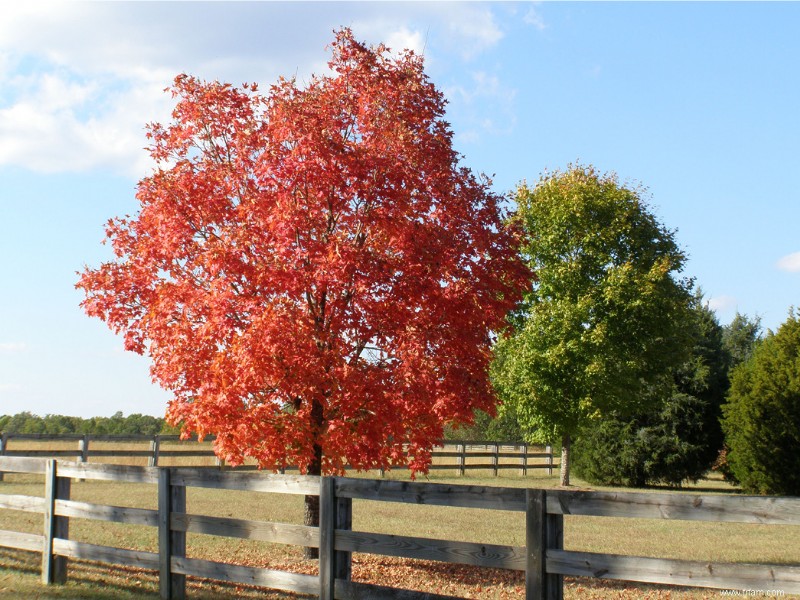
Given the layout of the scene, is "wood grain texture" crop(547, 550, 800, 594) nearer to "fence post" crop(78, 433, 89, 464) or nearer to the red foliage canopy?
the red foliage canopy

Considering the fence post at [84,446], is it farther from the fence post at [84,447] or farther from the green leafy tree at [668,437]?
the green leafy tree at [668,437]

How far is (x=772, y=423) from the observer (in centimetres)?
2950

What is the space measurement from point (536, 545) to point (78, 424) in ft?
228

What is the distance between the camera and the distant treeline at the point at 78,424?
6631 cm

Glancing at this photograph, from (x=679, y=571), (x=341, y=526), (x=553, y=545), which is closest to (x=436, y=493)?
(x=553, y=545)

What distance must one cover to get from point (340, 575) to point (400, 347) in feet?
15.2

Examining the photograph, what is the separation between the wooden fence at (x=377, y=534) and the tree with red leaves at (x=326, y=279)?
204 centimetres

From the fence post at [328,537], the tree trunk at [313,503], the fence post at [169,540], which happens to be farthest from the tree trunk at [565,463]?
the fence post at [328,537]

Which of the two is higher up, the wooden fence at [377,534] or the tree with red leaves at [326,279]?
the tree with red leaves at [326,279]

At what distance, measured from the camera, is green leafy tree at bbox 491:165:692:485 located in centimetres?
3312

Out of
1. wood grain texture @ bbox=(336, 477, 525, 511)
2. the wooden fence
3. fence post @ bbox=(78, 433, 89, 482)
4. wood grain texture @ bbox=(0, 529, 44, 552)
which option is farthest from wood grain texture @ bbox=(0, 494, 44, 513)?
fence post @ bbox=(78, 433, 89, 482)

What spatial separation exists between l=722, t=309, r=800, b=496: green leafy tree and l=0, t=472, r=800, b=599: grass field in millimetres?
7783

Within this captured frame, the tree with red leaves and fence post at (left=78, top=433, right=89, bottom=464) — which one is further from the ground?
the tree with red leaves

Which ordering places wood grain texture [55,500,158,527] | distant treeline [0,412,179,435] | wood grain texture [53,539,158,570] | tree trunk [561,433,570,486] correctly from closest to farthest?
wood grain texture [53,539,158,570] → wood grain texture [55,500,158,527] → tree trunk [561,433,570,486] → distant treeline [0,412,179,435]
